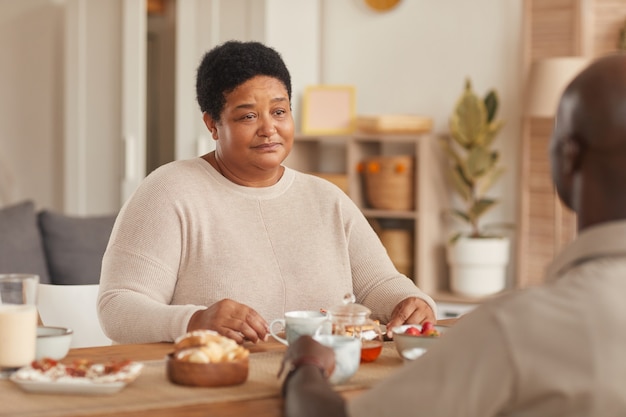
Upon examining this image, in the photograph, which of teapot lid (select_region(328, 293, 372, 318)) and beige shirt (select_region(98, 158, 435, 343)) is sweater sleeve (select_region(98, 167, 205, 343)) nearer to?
beige shirt (select_region(98, 158, 435, 343))

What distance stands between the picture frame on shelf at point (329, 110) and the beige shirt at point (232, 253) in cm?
255

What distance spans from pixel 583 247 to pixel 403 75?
403 centimetres

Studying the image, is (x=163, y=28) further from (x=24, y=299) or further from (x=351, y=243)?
(x=24, y=299)

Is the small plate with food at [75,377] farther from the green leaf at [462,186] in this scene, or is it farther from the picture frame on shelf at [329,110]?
the picture frame on shelf at [329,110]

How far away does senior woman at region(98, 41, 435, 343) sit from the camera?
7.05ft

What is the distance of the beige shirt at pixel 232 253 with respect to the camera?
2.13m

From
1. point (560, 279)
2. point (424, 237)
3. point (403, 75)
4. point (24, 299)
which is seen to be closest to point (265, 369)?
point (24, 299)

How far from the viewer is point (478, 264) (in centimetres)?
458

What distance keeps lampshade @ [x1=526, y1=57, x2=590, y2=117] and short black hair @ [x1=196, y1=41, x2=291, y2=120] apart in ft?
7.03

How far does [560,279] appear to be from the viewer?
41.7 inches

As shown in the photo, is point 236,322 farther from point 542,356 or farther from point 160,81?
point 160,81

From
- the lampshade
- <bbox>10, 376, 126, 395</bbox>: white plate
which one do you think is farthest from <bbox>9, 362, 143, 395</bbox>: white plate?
the lampshade

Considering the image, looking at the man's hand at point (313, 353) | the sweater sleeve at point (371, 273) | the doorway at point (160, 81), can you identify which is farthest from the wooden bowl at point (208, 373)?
the doorway at point (160, 81)

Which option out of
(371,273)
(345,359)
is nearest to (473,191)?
(371,273)
